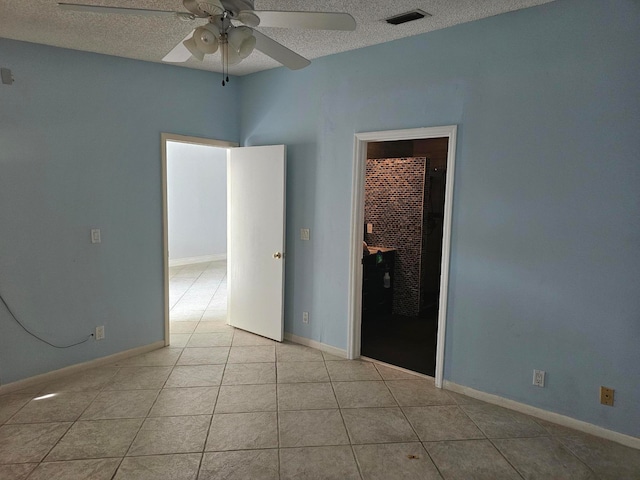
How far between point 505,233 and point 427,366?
1420mm

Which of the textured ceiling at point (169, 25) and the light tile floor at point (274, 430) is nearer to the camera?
the light tile floor at point (274, 430)

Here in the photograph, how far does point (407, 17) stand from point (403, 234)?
272 cm

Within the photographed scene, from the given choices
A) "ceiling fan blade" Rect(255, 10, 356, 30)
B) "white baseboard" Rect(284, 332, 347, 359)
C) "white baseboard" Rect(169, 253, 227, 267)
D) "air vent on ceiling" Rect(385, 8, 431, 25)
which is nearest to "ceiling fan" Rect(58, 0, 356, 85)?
"ceiling fan blade" Rect(255, 10, 356, 30)

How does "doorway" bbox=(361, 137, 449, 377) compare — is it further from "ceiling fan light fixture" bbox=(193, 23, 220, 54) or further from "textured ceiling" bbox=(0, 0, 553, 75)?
"ceiling fan light fixture" bbox=(193, 23, 220, 54)

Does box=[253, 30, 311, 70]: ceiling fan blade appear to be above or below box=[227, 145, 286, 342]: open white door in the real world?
above

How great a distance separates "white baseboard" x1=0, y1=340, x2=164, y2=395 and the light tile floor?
0.25 ft

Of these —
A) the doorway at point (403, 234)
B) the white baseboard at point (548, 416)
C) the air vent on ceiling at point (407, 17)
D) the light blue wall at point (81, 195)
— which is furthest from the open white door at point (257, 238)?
the white baseboard at point (548, 416)

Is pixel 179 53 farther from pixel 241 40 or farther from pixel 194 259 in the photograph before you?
pixel 194 259

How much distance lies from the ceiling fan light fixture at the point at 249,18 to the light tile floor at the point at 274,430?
2.30 m

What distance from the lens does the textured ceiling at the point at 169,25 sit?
259 centimetres

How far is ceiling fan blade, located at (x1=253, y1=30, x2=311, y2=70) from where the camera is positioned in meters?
2.14

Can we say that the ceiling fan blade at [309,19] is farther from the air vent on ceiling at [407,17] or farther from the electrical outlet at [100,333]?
the electrical outlet at [100,333]

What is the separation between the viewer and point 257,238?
4336 mm

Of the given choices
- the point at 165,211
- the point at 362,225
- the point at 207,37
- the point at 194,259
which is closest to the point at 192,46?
the point at 207,37
